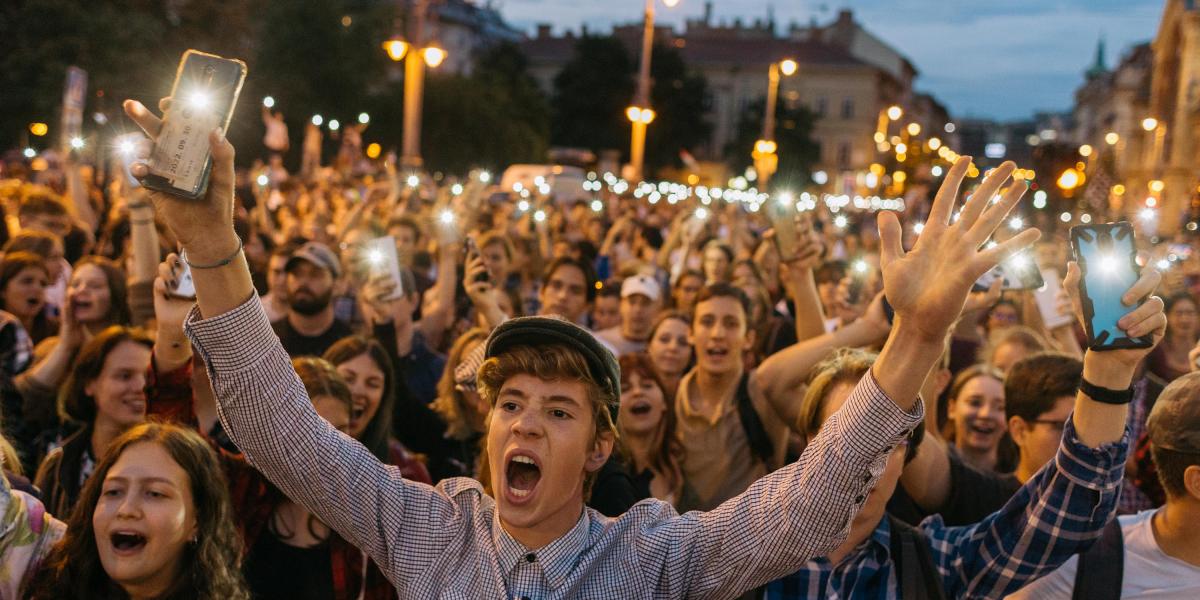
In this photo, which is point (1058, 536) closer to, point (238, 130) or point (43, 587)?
point (43, 587)

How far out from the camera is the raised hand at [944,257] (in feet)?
7.36

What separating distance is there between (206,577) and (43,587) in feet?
1.33

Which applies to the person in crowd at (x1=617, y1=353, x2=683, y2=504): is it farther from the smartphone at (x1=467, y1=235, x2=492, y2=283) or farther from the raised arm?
the raised arm

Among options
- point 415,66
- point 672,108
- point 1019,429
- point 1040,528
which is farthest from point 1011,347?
point 672,108

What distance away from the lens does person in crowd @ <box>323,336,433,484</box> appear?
4.55 meters

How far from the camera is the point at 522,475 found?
99.2 inches

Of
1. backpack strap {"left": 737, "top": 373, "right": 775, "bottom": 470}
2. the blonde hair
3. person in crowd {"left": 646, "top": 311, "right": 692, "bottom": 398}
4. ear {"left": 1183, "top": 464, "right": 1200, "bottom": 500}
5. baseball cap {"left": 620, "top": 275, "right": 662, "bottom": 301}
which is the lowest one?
backpack strap {"left": 737, "top": 373, "right": 775, "bottom": 470}

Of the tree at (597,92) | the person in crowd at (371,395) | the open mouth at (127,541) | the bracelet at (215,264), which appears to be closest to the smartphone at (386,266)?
the person in crowd at (371,395)

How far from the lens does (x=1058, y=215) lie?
18.8 m

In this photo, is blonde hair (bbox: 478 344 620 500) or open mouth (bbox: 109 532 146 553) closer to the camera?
blonde hair (bbox: 478 344 620 500)

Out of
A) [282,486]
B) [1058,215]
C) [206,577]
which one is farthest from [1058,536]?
[1058,215]

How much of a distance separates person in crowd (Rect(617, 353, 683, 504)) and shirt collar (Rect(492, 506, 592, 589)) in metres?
2.29

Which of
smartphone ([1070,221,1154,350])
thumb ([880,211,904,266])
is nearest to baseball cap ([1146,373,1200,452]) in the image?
smartphone ([1070,221,1154,350])

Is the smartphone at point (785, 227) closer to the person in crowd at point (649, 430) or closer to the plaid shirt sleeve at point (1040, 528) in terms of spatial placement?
the person in crowd at point (649, 430)
